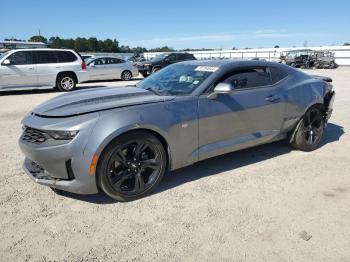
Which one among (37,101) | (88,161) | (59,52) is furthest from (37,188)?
(59,52)

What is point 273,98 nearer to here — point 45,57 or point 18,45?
point 45,57

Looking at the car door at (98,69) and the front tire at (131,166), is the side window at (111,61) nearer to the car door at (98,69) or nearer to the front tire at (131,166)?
the car door at (98,69)

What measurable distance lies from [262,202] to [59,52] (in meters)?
11.7

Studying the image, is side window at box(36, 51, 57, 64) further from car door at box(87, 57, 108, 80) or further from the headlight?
the headlight

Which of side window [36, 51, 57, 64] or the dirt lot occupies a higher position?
side window [36, 51, 57, 64]

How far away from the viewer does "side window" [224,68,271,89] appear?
437cm

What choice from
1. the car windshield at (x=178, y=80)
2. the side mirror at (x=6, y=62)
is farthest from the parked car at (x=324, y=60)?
the car windshield at (x=178, y=80)

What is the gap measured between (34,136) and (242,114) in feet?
8.26

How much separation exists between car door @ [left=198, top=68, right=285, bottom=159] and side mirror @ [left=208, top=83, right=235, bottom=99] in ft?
0.18

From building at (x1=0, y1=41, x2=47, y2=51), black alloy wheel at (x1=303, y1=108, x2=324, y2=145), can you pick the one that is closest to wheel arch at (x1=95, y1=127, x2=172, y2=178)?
black alloy wheel at (x1=303, y1=108, x2=324, y2=145)

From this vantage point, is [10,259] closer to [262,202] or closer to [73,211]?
[73,211]

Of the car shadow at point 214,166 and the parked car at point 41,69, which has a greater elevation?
the parked car at point 41,69

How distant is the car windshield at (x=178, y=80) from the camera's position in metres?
4.11

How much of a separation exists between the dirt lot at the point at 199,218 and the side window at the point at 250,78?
113cm
